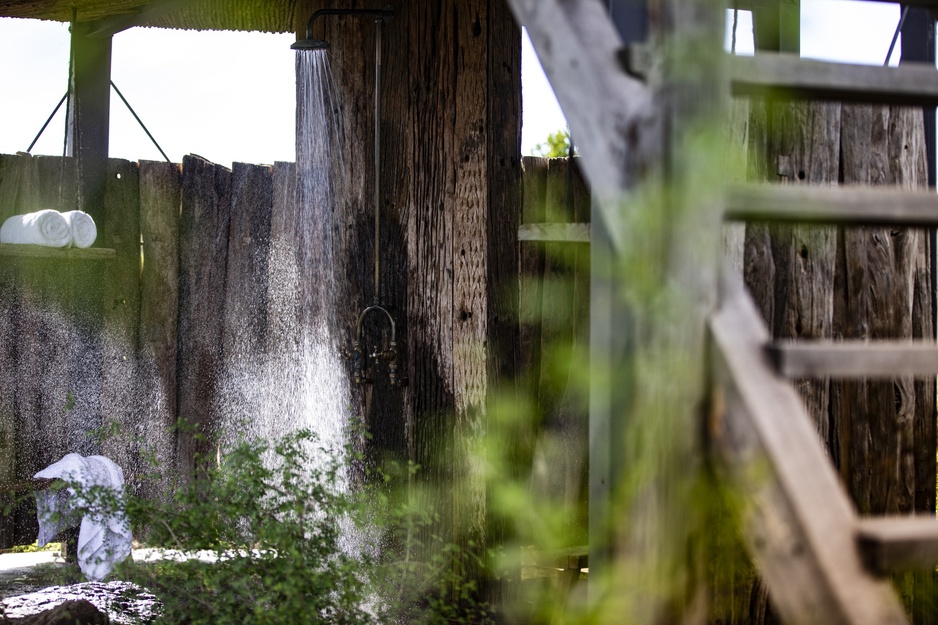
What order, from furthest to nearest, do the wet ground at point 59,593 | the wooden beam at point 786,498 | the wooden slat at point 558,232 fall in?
the wooden slat at point 558,232
the wet ground at point 59,593
the wooden beam at point 786,498

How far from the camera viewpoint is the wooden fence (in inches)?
167

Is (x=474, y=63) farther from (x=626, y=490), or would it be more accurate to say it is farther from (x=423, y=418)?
(x=626, y=490)

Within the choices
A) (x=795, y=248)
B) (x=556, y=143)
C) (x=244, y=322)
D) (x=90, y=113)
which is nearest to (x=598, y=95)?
(x=795, y=248)

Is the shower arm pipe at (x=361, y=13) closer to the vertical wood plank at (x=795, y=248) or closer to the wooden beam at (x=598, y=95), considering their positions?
the vertical wood plank at (x=795, y=248)

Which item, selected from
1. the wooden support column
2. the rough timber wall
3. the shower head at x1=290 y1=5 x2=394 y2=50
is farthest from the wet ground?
the shower head at x1=290 y1=5 x2=394 y2=50

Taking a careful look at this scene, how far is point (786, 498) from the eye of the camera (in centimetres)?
130

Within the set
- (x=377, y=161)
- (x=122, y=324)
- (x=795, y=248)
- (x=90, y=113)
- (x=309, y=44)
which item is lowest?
(x=122, y=324)

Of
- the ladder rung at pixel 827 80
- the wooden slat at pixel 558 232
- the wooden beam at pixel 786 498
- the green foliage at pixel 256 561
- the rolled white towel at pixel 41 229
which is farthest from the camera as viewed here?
the rolled white towel at pixel 41 229

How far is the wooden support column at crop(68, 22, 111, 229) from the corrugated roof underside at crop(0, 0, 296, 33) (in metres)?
0.13

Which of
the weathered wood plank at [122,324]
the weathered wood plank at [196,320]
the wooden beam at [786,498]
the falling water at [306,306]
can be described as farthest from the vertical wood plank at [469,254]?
the wooden beam at [786,498]

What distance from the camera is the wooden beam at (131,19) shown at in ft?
14.3

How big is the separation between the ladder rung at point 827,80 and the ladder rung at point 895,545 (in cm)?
74

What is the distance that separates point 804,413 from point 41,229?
3638 millimetres

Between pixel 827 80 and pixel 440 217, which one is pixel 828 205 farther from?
pixel 440 217
